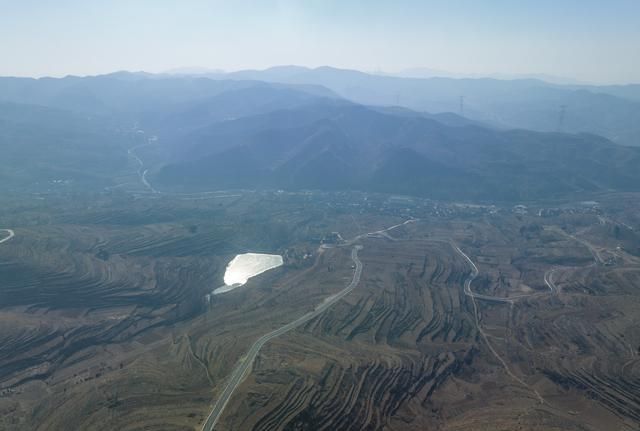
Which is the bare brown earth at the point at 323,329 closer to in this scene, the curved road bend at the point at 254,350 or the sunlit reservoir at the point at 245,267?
the curved road bend at the point at 254,350

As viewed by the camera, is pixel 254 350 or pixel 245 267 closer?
pixel 254 350

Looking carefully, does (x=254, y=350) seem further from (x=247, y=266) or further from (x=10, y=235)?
(x=10, y=235)

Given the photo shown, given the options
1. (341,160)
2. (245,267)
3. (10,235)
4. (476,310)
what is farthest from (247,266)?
(341,160)

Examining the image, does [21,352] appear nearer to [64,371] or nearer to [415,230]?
[64,371]

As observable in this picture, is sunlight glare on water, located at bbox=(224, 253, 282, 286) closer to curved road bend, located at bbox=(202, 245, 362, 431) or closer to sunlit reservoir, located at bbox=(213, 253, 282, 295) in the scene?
sunlit reservoir, located at bbox=(213, 253, 282, 295)

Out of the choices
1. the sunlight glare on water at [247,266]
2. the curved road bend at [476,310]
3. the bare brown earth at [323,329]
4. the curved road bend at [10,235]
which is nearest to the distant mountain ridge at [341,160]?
the bare brown earth at [323,329]

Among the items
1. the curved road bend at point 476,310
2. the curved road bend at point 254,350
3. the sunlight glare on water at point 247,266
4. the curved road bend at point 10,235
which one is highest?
the curved road bend at point 10,235

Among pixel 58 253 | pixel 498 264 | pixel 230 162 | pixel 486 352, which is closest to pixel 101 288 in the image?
pixel 58 253
